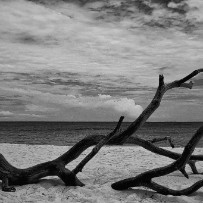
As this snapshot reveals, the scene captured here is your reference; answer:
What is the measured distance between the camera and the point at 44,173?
5418 millimetres

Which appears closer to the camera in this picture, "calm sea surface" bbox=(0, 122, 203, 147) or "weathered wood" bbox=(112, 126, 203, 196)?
"weathered wood" bbox=(112, 126, 203, 196)

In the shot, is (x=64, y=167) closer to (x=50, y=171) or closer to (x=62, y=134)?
(x=50, y=171)

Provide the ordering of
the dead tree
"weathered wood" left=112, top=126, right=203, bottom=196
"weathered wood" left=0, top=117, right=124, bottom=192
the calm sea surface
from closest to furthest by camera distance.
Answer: "weathered wood" left=112, top=126, right=203, bottom=196 → the dead tree → "weathered wood" left=0, top=117, right=124, bottom=192 → the calm sea surface

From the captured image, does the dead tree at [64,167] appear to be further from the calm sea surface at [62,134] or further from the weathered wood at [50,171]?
the calm sea surface at [62,134]

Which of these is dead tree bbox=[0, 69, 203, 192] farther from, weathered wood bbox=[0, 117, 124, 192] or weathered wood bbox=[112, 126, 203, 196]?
Result: weathered wood bbox=[112, 126, 203, 196]

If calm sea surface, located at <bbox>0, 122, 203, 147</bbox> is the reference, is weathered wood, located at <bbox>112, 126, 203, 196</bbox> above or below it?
above

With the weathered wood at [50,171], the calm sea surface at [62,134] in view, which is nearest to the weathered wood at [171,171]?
the weathered wood at [50,171]

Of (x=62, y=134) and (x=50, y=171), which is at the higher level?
(x=50, y=171)

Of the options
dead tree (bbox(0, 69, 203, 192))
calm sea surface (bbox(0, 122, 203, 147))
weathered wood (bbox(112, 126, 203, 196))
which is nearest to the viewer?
weathered wood (bbox(112, 126, 203, 196))

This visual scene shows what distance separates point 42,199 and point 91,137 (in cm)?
145

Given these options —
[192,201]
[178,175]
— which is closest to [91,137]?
[192,201]

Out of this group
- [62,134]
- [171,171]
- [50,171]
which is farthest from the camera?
[62,134]

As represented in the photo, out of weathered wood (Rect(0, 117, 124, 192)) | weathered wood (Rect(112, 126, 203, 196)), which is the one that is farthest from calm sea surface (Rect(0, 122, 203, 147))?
weathered wood (Rect(112, 126, 203, 196))

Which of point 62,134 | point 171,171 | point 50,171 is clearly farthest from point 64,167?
point 62,134
